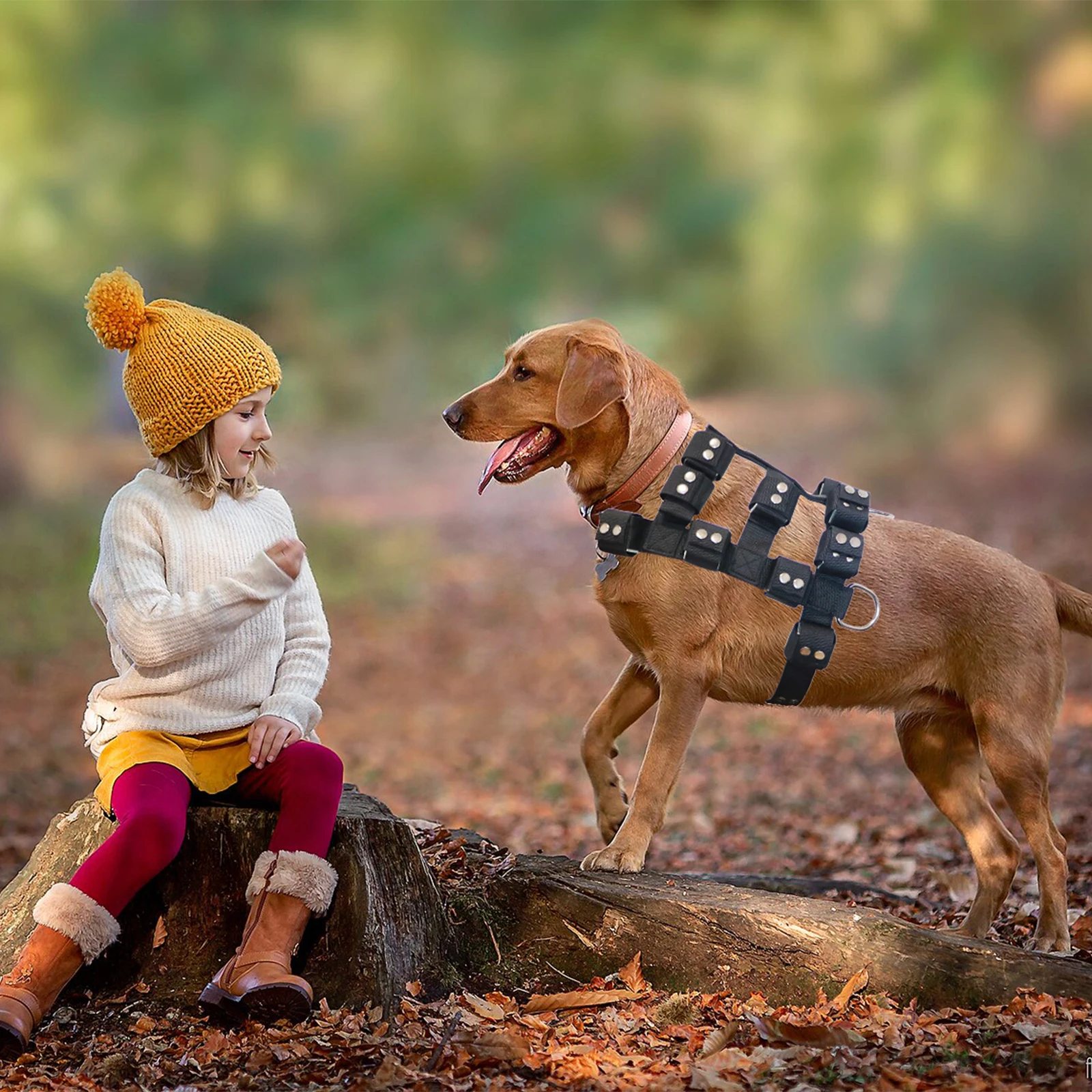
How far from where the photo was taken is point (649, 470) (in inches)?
188

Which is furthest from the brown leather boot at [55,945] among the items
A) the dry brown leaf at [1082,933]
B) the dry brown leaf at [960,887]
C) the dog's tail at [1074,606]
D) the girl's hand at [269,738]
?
the dry brown leaf at [960,887]

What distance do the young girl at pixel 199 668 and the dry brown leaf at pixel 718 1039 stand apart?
1.25 meters

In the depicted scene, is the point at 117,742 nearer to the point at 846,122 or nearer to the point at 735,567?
the point at 735,567

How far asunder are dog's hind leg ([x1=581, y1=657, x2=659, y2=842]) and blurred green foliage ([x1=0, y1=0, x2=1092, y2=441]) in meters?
15.6

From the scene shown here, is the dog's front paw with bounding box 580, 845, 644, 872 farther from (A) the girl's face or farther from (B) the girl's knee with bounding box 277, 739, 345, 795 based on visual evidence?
(A) the girl's face

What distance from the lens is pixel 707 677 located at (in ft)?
15.6

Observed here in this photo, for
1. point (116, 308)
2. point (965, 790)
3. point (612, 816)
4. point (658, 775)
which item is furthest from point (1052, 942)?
point (116, 308)

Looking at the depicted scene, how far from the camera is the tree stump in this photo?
13.5 feet

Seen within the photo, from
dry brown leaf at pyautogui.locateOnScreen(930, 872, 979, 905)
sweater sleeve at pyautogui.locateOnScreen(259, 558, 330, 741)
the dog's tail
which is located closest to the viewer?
sweater sleeve at pyautogui.locateOnScreen(259, 558, 330, 741)

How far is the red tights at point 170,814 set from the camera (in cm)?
386

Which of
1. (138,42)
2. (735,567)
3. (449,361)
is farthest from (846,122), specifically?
(735,567)

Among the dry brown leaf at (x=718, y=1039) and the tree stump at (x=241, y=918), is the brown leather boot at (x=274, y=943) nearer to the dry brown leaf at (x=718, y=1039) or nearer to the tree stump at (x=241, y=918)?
the tree stump at (x=241, y=918)

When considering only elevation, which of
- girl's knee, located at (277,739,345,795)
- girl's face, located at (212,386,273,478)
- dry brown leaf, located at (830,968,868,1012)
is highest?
girl's face, located at (212,386,273,478)

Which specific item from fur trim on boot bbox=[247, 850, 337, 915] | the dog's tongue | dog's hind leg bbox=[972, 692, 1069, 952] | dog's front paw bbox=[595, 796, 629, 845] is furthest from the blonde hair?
dog's hind leg bbox=[972, 692, 1069, 952]
